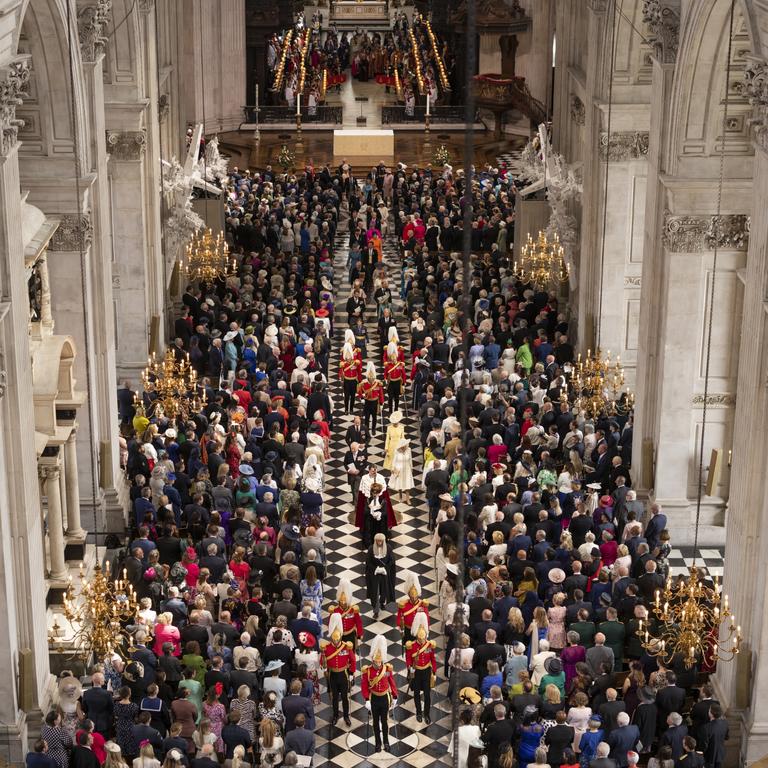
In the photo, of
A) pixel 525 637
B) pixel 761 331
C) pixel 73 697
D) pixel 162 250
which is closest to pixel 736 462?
pixel 761 331

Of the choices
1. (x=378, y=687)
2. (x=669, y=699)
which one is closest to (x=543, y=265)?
(x=378, y=687)

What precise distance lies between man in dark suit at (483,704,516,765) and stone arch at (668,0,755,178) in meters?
8.59

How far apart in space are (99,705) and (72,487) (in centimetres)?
492

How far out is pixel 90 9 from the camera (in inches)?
889

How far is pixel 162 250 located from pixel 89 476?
8.76 m

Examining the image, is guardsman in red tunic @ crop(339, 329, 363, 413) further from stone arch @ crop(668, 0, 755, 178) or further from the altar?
the altar

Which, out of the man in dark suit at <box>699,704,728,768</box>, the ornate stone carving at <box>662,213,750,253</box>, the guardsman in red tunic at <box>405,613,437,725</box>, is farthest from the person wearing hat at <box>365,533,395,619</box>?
the ornate stone carving at <box>662,213,750,253</box>

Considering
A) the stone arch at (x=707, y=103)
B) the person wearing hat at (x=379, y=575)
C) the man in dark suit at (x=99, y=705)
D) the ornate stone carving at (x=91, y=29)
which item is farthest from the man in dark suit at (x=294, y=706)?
the ornate stone carving at (x=91, y=29)

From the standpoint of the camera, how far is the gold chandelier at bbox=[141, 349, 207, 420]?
83.7ft

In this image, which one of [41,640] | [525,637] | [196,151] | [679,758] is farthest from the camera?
[196,151]

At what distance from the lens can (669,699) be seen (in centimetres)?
1808

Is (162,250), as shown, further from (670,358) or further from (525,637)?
(525,637)

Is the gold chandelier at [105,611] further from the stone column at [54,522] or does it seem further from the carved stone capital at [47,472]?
the carved stone capital at [47,472]

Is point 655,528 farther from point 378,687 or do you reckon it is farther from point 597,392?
point 378,687
